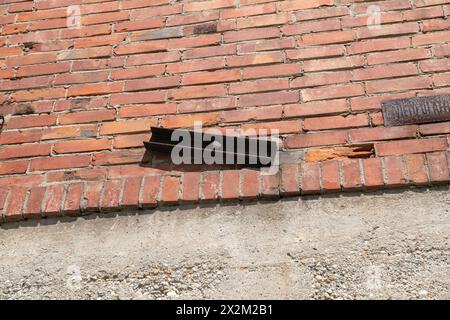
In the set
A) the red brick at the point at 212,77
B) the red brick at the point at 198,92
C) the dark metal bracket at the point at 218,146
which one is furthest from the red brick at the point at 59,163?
the red brick at the point at 212,77

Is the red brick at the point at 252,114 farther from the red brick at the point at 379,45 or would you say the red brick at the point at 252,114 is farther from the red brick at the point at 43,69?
the red brick at the point at 43,69

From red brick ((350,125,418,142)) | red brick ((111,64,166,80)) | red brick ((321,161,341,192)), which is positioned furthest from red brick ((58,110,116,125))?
red brick ((350,125,418,142))

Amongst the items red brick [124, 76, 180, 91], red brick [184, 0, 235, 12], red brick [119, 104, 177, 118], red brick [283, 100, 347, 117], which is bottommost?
red brick [283, 100, 347, 117]

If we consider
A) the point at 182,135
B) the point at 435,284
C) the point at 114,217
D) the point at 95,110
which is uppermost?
the point at 95,110

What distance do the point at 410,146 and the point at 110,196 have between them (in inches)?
53.3

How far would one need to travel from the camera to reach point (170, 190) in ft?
6.88

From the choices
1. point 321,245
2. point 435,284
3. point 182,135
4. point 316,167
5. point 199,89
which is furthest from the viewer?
point 199,89

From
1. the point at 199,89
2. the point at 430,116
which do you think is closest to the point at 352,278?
the point at 430,116

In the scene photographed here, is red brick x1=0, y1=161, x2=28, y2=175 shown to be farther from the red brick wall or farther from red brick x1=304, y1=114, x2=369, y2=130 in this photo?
red brick x1=304, y1=114, x2=369, y2=130

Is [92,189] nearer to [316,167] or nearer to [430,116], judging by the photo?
[316,167]

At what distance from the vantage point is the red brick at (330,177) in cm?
199

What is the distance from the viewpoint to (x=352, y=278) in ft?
6.01

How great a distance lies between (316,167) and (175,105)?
787 mm

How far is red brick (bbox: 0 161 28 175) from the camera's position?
2.29m
